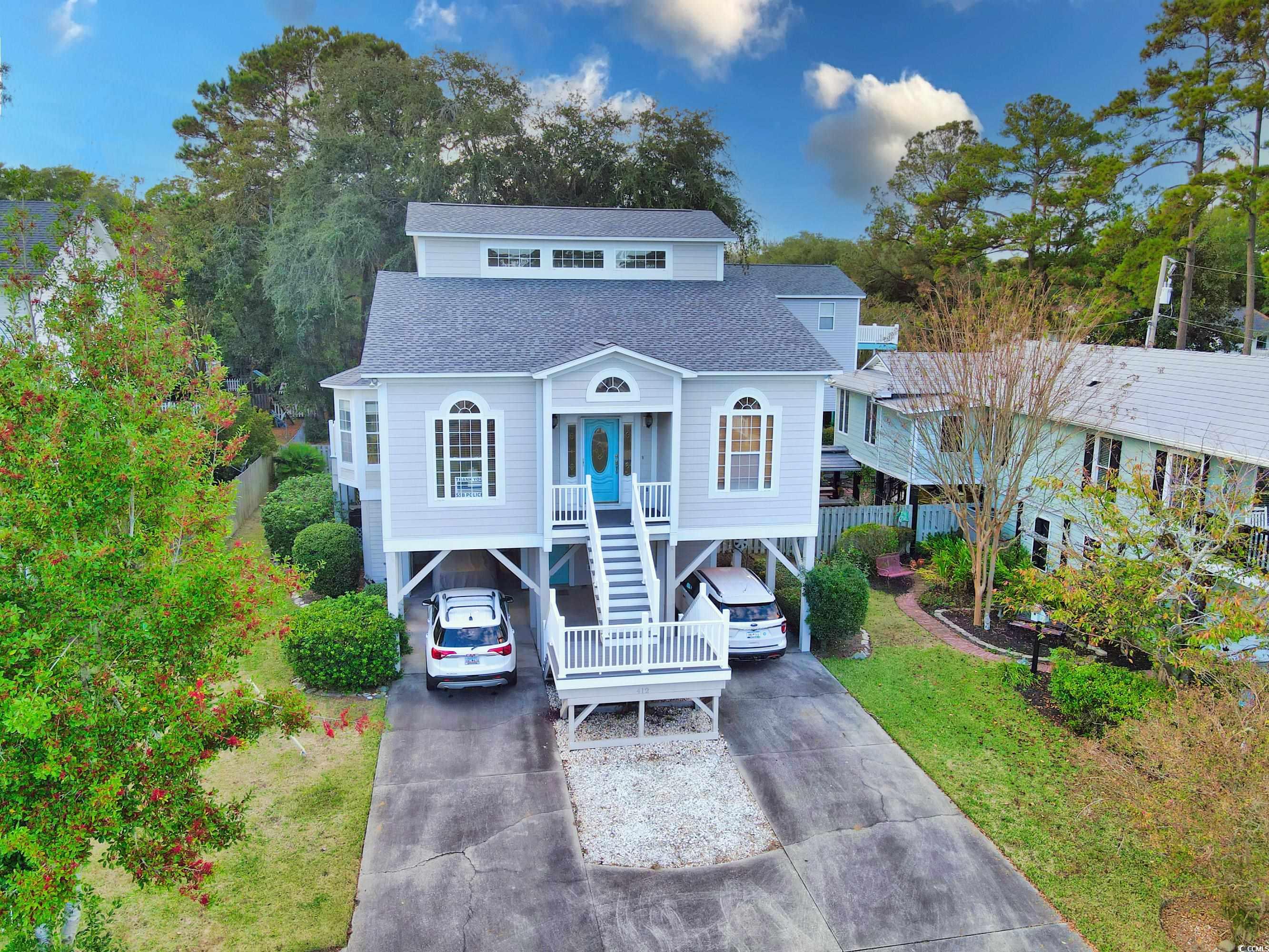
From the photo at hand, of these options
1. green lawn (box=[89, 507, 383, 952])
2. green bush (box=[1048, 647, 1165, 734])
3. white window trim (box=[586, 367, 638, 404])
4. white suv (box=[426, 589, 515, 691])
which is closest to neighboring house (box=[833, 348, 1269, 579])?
green bush (box=[1048, 647, 1165, 734])

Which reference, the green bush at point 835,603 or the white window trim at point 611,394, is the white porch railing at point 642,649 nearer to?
the green bush at point 835,603

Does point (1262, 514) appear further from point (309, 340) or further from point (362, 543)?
point (309, 340)

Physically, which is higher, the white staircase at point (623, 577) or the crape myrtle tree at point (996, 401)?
the crape myrtle tree at point (996, 401)

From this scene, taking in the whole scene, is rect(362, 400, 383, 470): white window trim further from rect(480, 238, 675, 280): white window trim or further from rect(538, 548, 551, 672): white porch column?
rect(538, 548, 551, 672): white porch column

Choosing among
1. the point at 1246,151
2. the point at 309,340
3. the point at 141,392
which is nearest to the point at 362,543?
the point at 141,392

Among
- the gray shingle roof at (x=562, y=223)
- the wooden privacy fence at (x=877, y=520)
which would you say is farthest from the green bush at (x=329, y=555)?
the wooden privacy fence at (x=877, y=520)

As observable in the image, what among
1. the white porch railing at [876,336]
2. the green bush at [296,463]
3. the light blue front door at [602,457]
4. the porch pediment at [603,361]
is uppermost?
the white porch railing at [876,336]

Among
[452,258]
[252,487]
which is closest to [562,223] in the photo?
[452,258]

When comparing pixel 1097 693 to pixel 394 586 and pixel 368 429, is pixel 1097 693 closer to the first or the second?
pixel 394 586
